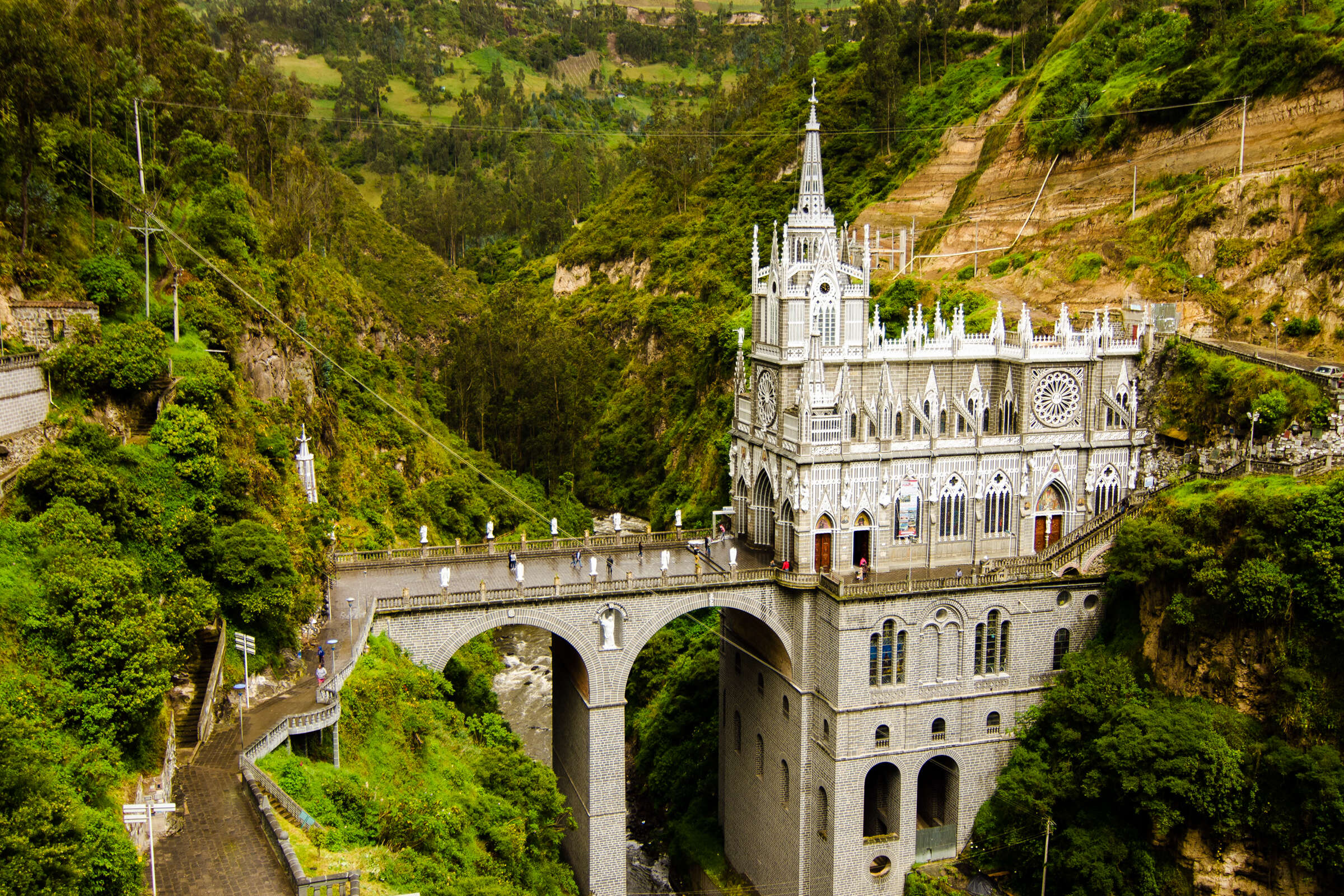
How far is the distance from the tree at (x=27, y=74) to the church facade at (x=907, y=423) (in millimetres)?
30526

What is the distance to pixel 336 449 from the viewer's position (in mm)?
64688

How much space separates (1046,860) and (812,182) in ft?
98.9

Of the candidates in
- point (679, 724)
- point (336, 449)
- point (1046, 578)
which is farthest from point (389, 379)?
point (1046, 578)

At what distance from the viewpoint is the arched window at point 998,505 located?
166ft

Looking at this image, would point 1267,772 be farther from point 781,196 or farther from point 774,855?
point 781,196

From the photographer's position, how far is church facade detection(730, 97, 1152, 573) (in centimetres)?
4803

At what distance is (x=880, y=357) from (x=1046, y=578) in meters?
12.1

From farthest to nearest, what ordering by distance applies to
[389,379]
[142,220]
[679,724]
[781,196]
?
1. [781,196]
2. [389,379]
3. [679,724]
4. [142,220]

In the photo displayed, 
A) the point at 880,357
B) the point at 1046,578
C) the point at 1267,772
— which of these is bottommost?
the point at 1267,772

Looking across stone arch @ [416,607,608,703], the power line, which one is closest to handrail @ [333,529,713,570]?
stone arch @ [416,607,608,703]

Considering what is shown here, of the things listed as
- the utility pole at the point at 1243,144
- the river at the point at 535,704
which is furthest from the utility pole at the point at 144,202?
the utility pole at the point at 1243,144

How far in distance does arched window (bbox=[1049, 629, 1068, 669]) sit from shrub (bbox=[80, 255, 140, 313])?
42.8 meters

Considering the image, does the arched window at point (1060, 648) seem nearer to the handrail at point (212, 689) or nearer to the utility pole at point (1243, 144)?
the utility pole at point (1243, 144)

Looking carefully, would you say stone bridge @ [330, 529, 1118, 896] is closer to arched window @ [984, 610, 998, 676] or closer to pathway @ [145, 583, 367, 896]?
arched window @ [984, 610, 998, 676]
